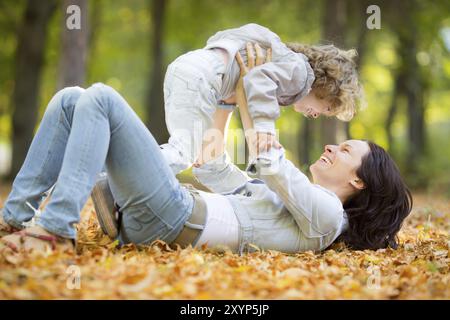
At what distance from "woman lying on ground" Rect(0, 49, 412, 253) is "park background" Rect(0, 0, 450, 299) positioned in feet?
0.41

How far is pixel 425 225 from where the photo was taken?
5.77 meters

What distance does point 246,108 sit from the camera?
3980mm

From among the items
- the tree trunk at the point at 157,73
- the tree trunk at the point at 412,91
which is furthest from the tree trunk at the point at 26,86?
the tree trunk at the point at 412,91

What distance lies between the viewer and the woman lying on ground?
3092 mm

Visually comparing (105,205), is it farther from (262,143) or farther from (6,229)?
(262,143)

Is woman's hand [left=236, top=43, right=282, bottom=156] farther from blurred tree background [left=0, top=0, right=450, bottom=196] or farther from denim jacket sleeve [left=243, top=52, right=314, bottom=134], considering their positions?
blurred tree background [left=0, top=0, right=450, bottom=196]

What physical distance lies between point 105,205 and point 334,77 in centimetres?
196

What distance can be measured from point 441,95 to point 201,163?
21.7 metres

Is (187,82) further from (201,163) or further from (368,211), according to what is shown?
(368,211)

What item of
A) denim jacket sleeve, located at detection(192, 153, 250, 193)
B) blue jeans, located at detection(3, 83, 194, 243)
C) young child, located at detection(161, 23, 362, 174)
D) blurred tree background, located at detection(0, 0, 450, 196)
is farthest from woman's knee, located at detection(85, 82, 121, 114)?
blurred tree background, located at detection(0, 0, 450, 196)

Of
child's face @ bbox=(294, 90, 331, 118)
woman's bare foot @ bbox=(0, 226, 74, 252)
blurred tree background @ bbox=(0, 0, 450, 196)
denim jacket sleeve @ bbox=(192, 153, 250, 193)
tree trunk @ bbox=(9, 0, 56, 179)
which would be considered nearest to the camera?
woman's bare foot @ bbox=(0, 226, 74, 252)

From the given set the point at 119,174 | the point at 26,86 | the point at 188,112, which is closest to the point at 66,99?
the point at 119,174

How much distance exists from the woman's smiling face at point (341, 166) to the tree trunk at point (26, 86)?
991 cm
